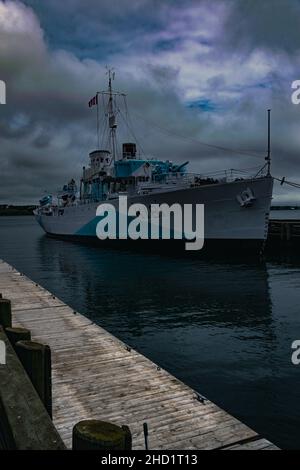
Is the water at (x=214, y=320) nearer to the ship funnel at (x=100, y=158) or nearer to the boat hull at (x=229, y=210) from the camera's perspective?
the boat hull at (x=229, y=210)

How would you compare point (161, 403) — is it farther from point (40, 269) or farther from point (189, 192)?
point (189, 192)

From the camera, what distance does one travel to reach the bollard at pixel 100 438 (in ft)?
13.1

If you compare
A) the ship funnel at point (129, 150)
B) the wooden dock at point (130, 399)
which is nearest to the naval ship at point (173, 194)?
the ship funnel at point (129, 150)

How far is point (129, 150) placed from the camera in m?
53.1

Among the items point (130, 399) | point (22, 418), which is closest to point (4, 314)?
point (130, 399)

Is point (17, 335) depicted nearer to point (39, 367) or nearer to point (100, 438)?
point (39, 367)

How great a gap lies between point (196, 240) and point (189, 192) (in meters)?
5.06

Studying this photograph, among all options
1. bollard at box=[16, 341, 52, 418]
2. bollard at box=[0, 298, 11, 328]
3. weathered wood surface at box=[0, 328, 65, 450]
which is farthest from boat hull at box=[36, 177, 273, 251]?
weathered wood surface at box=[0, 328, 65, 450]

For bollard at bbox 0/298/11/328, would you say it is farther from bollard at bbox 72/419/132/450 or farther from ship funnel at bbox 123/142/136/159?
ship funnel at bbox 123/142/136/159

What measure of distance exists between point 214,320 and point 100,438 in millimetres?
13373

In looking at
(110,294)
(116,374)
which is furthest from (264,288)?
(116,374)

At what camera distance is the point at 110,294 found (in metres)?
23.1
